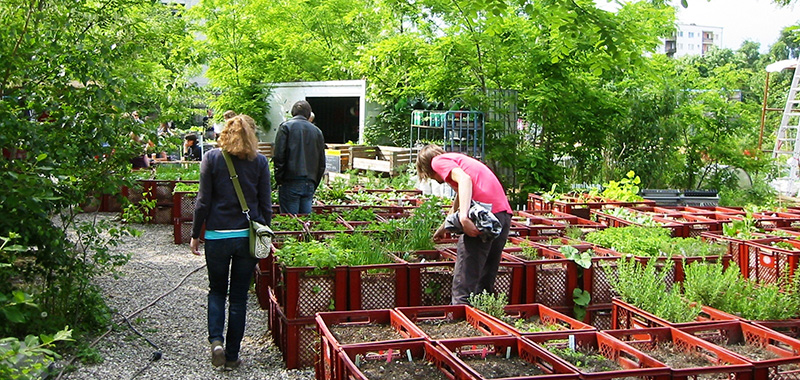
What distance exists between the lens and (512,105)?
1540cm

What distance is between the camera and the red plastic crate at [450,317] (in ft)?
14.1

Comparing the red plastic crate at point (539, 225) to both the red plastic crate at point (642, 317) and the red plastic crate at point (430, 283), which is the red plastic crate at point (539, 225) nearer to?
the red plastic crate at point (430, 283)

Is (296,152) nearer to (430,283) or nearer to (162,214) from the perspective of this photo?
(430,283)

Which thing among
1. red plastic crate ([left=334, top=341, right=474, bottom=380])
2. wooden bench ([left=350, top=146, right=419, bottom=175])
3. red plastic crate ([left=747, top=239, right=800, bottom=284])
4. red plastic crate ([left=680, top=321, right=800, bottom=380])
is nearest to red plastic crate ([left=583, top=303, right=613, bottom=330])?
red plastic crate ([left=747, top=239, right=800, bottom=284])

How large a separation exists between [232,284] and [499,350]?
2.12 metres

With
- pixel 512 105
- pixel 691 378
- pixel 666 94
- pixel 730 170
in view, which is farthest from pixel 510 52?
pixel 691 378

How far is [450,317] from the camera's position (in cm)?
478

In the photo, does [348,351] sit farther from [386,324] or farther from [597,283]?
[597,283]

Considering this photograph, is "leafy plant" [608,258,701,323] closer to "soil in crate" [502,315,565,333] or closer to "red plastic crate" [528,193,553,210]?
"soil in crate" [502,315,565,333]

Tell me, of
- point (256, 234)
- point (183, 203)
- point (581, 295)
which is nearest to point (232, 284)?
point (256, 234)

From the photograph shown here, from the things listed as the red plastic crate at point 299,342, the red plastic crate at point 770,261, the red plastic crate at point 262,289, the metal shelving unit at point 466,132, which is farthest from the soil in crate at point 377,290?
the metal shelving unit at point 466,132

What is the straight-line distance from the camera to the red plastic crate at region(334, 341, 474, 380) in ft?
12.0

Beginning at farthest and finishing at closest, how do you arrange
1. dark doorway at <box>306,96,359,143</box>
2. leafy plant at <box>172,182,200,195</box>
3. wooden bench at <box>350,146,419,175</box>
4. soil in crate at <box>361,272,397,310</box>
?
dark doorway at <box>306,96,359,143</box> → wooden bench at <box>350,146,419,175</box> → leafy plant at <box>172,182,200,195</box> → soil in crate at <box>361,272,397,310</box>

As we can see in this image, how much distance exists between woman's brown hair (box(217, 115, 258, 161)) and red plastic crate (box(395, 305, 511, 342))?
4.94 feet
